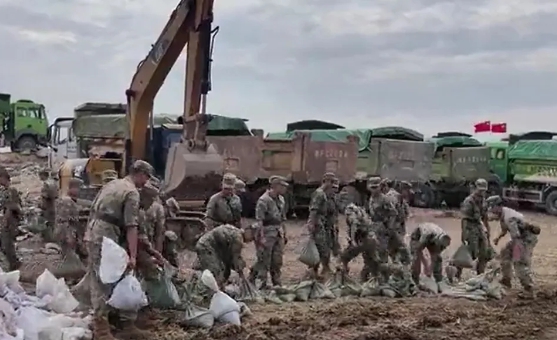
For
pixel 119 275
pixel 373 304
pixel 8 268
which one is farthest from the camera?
pixel 8 268

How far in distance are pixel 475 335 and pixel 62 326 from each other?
3.96 metres

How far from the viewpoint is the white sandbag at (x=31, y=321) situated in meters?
6.62

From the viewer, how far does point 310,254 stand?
9977mm

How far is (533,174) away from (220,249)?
15.4 m

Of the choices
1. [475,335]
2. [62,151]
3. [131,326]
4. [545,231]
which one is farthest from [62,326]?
[545,231]

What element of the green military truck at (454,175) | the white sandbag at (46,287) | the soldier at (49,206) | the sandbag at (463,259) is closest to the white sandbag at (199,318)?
the white sandbag at (46,287)

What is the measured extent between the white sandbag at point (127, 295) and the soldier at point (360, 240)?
3.74 m

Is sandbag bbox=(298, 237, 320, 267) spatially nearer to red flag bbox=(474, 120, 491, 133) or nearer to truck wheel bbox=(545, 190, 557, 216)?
truck wheel bbox=(545, 190, 557, 216)

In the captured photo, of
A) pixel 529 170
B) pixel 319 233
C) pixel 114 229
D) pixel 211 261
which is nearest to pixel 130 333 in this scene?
pixel 114 229

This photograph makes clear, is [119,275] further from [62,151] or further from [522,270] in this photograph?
[62,151]

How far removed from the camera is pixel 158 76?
12656mm

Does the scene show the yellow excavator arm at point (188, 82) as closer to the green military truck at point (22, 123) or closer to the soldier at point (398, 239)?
the soldier at point (398, 239)

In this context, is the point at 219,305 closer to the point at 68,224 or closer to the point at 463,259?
the point at 68,224

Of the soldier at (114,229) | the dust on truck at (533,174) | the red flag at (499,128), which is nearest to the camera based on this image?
the soldier at (114,229)
